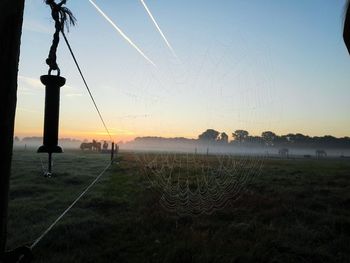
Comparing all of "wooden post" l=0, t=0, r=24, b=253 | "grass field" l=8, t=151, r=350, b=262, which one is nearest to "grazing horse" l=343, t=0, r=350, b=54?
"wooden post" l=0, t=0, r=24, b=253

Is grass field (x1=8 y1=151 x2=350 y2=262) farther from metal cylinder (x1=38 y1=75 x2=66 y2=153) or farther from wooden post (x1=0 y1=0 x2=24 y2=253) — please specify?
wooden post (x1=0 y1=0 x2=24 y2=253)

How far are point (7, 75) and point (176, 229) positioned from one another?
764 centimetres

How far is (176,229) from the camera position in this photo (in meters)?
9.66

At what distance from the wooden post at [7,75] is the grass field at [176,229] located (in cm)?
500

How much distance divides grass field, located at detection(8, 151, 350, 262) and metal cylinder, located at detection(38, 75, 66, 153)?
14.8ft

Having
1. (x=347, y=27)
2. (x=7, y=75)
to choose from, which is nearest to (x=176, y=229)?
(x=7, y=75)

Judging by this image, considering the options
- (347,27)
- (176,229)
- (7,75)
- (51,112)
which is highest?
(347,27)

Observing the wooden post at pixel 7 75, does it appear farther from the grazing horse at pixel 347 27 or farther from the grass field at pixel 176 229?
the grass field at pixel 176 229

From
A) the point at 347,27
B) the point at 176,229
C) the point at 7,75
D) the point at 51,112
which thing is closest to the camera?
the point at 347,27

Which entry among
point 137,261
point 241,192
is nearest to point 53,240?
point 137,261

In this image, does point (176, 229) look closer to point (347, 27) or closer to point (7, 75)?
point (7, 75)

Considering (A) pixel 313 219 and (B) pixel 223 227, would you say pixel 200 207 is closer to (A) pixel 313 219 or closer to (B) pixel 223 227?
(B) pixel 223 227

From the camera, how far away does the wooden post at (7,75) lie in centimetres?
273

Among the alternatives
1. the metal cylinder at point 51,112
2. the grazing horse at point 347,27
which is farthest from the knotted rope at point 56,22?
the grazing horse at point 347,27
